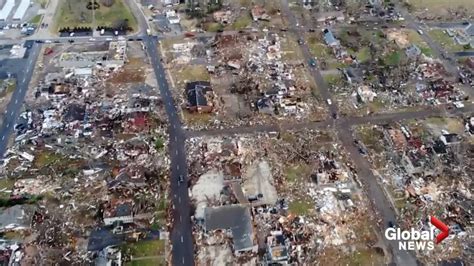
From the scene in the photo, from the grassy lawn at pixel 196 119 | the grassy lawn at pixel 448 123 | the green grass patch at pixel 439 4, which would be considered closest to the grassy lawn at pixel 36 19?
the grassy lawn at pixel 196 119

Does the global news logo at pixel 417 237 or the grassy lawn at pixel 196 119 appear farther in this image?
the grassy lawn at pixel 196 119

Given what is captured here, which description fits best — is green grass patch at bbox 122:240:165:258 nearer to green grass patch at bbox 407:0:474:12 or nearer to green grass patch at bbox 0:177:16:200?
green grass patch at bbox 0:177:16:200

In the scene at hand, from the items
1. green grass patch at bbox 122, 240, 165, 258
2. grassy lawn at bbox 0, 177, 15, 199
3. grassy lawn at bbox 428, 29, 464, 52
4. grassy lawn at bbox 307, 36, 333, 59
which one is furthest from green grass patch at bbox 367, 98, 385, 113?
grassy lawn at bbox 0, 177, 15, 199

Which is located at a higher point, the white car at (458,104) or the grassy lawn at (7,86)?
the grassy lawn at (7,86)

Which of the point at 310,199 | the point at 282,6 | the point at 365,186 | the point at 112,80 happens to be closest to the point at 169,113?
the point at 112,80

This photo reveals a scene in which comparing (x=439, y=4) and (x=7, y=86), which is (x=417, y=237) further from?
(x=7, y=86)

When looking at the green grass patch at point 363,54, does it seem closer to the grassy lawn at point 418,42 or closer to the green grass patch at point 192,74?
the grassy lawn at point 418,42
